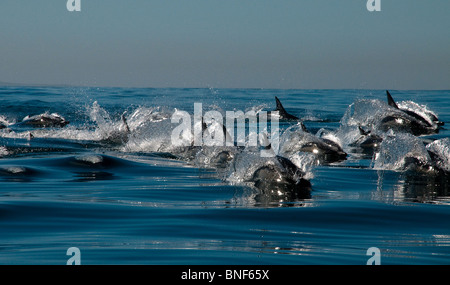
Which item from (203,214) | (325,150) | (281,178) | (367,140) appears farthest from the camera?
(367,140)

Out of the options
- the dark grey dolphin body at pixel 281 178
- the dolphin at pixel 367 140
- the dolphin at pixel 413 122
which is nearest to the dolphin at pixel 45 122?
the dolphin at pixel 367 140

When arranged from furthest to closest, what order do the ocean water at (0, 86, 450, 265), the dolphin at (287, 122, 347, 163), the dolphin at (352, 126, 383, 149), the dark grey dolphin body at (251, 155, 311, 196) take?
the dolphin at (352, 126, 383, 149) → the dolphin at (287, 122, 347, 163) → the dark grey dolphin body at (251, 155, 311, 196) → the ocean water at (0, 86, 450, 265)

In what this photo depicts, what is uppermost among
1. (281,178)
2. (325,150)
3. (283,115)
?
(283,115)

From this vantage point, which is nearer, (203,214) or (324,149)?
(203,214)

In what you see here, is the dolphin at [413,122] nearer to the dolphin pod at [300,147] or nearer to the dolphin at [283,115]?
the dolphin pod at [300,147]

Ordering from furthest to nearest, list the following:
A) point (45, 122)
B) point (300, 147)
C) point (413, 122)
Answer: point (45, 122) → point (413, 122) → point (300, 147)

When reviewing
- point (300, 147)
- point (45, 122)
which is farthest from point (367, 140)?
point (45, 122)

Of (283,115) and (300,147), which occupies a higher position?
(283,115)

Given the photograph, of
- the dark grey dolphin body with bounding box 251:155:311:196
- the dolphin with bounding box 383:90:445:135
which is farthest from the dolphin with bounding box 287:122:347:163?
the dolphin with bounding box 383:90:445:135

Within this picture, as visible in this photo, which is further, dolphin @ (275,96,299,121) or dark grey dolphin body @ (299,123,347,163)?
dolphin @ (275,96,299,121)

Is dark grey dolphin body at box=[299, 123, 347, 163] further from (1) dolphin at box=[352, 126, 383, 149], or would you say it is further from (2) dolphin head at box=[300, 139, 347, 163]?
(1) dolphin at box=[352, 126, 383, 149]

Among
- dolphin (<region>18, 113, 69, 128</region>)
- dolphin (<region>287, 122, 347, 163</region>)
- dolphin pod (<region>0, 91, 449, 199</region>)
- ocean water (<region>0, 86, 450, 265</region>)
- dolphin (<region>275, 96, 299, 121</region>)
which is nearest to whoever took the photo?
ocean water (<region>0, 86, 450, 265</region>)

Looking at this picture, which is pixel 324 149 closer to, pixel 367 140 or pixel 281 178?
pixel 367 140
